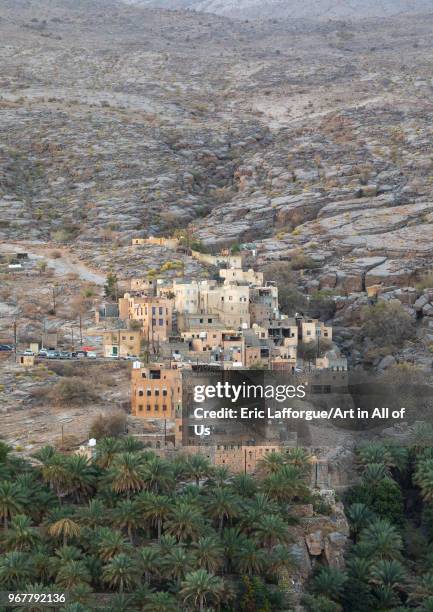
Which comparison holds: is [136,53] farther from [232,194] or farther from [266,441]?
[266,441]

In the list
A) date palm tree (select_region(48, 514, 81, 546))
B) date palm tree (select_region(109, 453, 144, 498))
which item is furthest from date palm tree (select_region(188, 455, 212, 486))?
date palm tree (select_region(48, 514, 81, 546))

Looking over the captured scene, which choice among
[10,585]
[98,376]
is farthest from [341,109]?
[10,585]

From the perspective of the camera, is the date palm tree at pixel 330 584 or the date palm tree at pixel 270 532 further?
the date palm tree at pixel 330 584

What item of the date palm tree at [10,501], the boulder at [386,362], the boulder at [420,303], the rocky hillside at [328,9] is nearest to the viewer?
the date palm tree at [10,501]

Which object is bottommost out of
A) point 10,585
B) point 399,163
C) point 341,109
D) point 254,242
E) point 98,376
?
point 10,585

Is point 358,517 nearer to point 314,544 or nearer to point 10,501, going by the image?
point 314,544

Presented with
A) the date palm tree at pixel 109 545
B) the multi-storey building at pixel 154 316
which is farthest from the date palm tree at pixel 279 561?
the multi-storey building at pixel 154 316

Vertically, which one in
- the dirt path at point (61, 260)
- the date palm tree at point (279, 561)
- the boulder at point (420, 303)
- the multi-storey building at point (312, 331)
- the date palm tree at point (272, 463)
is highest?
the dirt path at point (61, 260)

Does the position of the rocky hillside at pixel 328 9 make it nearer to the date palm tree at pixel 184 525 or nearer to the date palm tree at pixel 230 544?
the date palm tree at pixel 230 544
